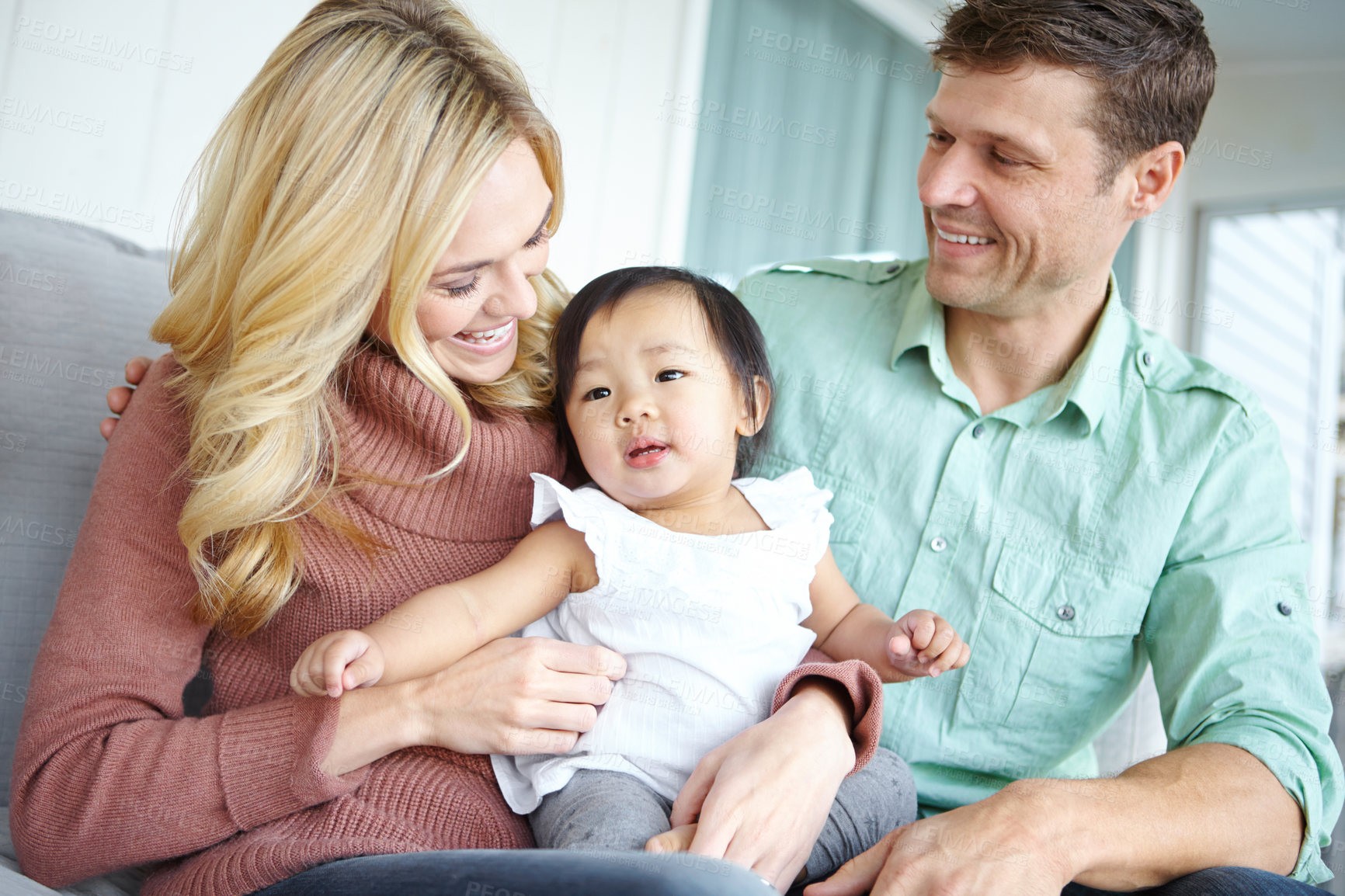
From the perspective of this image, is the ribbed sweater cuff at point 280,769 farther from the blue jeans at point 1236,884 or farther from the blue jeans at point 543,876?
the blue jeans at point 1236,884

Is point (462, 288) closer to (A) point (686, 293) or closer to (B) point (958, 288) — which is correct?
(A) point (686, 293)

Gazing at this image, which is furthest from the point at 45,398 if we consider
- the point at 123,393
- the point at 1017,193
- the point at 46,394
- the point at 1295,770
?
the point at 1295,770

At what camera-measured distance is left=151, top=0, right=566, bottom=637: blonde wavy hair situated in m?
1.24

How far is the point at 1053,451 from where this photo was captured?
1.55 m

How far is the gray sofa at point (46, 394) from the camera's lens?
56.9 inches

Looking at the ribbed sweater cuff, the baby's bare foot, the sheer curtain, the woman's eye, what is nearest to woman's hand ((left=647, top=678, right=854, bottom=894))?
the baby's bare foot

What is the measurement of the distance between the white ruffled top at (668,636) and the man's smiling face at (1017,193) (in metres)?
0.59

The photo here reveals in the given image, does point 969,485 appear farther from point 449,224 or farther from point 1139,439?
point 449,224

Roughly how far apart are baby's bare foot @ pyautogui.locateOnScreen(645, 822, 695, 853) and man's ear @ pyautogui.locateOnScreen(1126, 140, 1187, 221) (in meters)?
1.20

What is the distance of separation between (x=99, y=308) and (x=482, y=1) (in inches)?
62.6

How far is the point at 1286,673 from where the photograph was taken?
1343 mm

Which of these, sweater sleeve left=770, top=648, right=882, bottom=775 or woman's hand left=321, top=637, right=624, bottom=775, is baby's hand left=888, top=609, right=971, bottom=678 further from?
woman's hand left=321, top=637, right=624, bottom=775

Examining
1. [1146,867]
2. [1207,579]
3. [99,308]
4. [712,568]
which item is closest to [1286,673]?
[1207,579]

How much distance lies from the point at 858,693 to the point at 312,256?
2.79 ft
